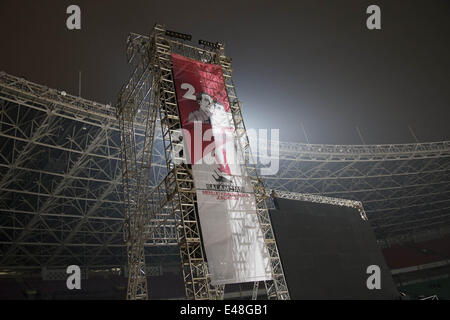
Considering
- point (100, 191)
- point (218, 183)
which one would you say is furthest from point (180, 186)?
point (100, 191)

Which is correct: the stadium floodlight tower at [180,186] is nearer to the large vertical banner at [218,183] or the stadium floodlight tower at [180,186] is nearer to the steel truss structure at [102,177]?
the large vertical banner at [218,183]

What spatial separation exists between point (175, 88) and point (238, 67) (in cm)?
1052

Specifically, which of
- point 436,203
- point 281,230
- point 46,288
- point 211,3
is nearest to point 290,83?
point 211,3

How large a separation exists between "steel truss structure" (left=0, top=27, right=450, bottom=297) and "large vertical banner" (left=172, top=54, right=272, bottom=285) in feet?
2.65

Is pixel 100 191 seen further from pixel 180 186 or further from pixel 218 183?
pixel 218 183

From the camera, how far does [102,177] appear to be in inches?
952

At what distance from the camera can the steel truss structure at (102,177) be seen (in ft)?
57.5

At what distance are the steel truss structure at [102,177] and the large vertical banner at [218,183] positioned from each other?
2.65 ft

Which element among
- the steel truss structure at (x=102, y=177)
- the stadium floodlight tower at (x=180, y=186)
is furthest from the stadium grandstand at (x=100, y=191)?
the stadium floodlight tower at (x=180, y=186)

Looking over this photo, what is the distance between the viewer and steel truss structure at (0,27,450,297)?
17.5m

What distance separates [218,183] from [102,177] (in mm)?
16391

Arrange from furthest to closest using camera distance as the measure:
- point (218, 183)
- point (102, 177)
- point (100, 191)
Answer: point (100, 191) < point (102, 177) < point (218, 183)

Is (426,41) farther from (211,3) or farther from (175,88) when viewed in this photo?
(175,88)

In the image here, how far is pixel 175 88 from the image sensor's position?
11.2m
